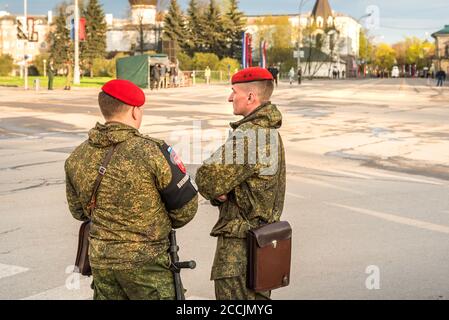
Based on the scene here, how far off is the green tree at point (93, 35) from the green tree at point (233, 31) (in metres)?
17.3

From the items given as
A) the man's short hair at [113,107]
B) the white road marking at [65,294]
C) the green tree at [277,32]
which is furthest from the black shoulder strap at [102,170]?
the green tree at [277,32]

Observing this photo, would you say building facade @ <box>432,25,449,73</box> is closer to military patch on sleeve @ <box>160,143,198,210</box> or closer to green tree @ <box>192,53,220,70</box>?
green tree @ <box>192,53,220,70</box>

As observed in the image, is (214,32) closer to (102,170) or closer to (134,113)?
(134,113)

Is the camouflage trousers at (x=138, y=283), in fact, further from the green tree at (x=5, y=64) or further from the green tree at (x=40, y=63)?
A: the green tree at (x=40, y=63)

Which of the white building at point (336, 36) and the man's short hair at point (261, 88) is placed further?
the white building at point (336, 36)

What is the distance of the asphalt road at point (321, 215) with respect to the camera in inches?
234

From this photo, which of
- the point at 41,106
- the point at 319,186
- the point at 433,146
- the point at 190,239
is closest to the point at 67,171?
the point at 190,239

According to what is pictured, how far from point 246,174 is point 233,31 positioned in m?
88.9

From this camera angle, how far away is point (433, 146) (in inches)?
624

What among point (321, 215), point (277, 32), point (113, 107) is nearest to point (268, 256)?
point (113, 107)

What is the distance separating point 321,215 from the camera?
28.3ft
